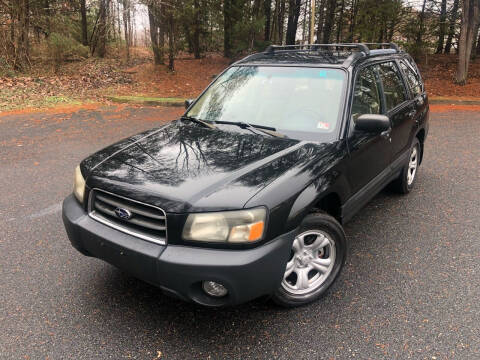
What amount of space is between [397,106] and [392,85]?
0.24 m

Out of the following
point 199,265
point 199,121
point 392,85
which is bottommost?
point 199,265

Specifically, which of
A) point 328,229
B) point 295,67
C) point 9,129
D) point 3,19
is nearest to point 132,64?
point 3,19

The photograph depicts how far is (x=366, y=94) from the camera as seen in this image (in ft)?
11.6

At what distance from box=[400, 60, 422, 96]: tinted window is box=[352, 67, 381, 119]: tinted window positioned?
3.62 feet

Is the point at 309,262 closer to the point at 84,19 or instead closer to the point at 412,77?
the point at 412,77

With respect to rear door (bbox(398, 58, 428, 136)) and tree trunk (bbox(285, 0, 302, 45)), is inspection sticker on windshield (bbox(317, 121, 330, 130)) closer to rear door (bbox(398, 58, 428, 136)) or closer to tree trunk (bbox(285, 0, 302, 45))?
rear door (bbox(398, 58, 428, 136))

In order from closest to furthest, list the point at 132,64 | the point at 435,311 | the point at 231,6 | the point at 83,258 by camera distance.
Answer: the point at 435,311
the point at 83,258
the point at 231,6
the point at 132,64

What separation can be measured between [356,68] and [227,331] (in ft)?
8.14

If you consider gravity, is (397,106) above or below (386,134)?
above

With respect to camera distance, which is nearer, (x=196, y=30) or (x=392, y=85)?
(x=392, y=85)

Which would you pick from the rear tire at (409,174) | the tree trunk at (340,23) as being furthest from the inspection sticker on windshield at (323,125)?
the tree trunk at (340,23)

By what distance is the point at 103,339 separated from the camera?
8.16 feet

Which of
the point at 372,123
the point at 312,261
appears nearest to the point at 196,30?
the point at 372,123

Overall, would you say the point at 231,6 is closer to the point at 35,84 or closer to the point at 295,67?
the point at 35,84
